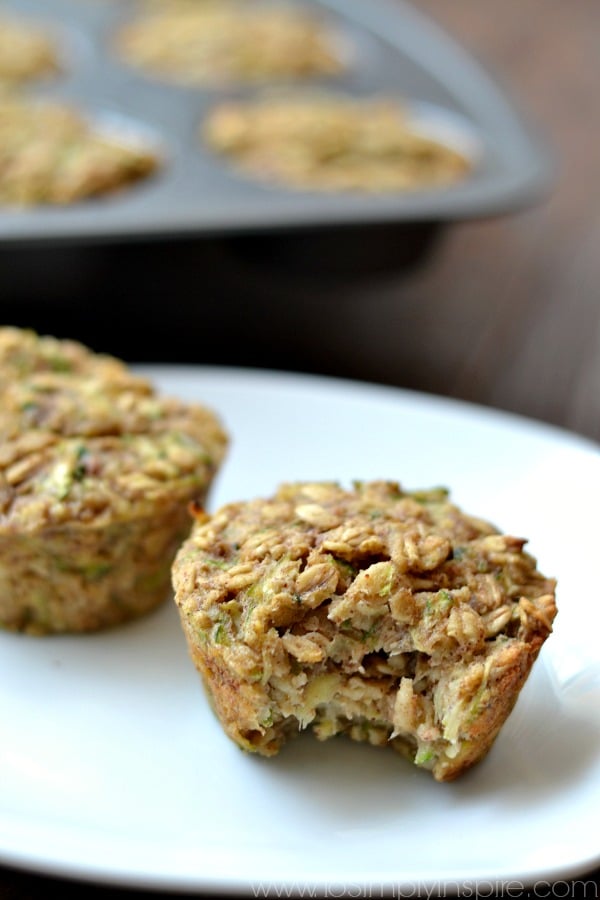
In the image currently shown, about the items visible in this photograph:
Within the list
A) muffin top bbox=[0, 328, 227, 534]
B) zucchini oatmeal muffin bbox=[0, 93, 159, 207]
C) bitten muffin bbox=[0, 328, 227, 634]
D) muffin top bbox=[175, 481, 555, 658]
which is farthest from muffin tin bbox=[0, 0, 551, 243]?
muffin top bbox=[175, 481, 555, 658]

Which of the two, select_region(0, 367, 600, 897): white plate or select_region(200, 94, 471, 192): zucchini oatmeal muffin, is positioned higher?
select_region(200, 94, 471, 192): zucchini oatmeal muffin

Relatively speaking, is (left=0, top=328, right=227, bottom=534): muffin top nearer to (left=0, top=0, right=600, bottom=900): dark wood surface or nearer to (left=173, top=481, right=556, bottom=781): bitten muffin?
(left=173, top=481, right=556, bottom=781): bitten muffin

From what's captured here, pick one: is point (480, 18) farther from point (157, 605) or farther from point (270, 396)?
point (157, 605)

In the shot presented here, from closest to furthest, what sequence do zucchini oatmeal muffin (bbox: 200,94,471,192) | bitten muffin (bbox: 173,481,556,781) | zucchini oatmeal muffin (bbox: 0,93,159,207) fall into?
bitten muffin (bbox: 173,481,556,781) < zucchini oatmeal muffin (bbox: 0,93,159,207) < zucchini oatmeal muffin (bbox: 200,94,471,192)

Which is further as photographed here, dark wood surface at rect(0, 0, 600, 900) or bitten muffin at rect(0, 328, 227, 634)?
dark wood surface at rect(0, 0, 600, 900)

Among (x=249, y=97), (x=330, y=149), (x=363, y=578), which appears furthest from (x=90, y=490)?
(x=249, y=97)

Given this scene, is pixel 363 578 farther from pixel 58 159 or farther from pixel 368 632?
pixel 58 159

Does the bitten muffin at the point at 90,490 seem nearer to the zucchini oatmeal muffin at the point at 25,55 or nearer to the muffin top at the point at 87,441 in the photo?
the muffin top at the point at 87,441
